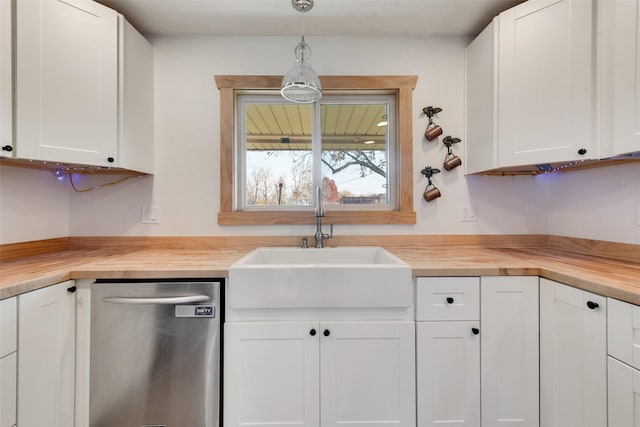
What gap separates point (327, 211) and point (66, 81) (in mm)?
1556

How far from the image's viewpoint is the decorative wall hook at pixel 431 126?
184 cm

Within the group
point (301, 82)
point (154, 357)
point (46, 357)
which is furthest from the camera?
point (301, 82)

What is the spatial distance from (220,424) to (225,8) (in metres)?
2.16

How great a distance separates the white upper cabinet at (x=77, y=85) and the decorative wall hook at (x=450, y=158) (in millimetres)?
1965

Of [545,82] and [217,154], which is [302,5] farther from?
[545,82]

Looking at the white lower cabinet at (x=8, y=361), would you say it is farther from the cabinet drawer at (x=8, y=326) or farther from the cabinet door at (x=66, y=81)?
the cabinet door at (x=66, y=81)

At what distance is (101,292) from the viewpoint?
1229 mm

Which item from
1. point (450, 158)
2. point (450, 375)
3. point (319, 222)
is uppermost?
point (450, 158)

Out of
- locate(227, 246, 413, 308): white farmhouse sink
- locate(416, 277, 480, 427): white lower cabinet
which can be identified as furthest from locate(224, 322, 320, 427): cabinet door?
locate(416, 277, 480, 427): white lower cabinet

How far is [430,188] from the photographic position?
1.87 meters

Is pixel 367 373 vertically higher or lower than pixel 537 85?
lower

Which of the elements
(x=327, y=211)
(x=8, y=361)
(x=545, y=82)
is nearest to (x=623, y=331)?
(x=545, y=82)

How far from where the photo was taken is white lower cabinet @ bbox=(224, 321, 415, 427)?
4.04 feet

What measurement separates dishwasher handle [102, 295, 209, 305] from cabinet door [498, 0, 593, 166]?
1.75 m
